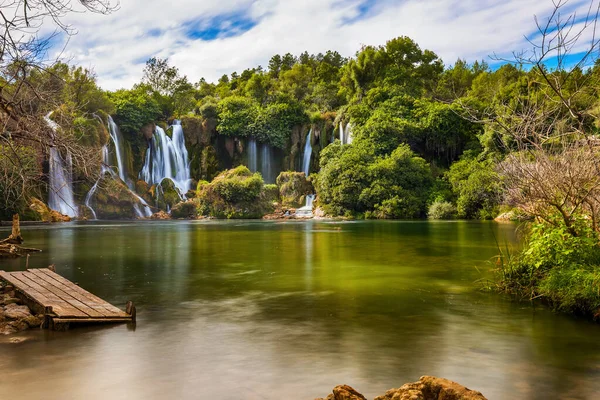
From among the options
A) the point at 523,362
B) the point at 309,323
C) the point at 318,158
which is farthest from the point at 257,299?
the point at 318,158

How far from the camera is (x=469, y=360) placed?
6.84m

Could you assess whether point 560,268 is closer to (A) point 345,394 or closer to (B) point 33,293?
(A) point 345,394

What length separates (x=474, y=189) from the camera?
45156mm

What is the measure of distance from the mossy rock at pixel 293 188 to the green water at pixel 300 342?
3994 centimetres

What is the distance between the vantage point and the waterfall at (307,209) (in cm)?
5241

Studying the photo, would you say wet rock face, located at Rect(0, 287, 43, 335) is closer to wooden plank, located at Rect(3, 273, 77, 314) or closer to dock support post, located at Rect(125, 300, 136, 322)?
wooden plank, located at Rect(3, 273, 77, 314)

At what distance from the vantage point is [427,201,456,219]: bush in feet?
153

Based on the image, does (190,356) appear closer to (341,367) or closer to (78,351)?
(78,351)

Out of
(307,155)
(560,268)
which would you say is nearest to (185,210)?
(307,155)

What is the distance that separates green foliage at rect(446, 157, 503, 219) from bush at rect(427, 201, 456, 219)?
63 centimetres

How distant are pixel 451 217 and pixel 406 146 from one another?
29.0 feet

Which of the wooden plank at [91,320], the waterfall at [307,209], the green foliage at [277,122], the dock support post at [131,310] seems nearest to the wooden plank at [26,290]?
the wooden plank at [91,320]

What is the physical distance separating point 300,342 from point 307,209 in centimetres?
4584

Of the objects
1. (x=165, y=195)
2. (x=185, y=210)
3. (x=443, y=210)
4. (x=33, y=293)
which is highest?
(x=165, y=195)
